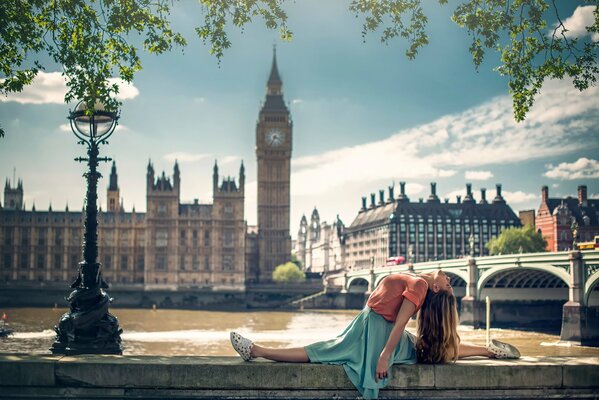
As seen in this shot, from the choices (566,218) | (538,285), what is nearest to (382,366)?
(538,285)

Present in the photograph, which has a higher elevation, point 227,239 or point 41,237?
point 41,237

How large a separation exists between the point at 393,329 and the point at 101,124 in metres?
5.82

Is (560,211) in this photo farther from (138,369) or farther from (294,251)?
(294,251)

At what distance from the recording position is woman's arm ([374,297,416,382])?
5289 mm

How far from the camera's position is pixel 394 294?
5.43 m

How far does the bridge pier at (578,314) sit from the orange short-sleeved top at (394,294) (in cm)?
3297

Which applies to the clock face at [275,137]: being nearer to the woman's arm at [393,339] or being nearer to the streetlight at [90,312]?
the streetlight at [90,312]

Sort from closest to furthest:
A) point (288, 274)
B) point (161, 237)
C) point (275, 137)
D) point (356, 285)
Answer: point (356, 285) < point (161, 237) < point (288, 274) < point (275, 137)

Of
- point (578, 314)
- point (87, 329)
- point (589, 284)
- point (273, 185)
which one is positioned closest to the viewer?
point (87, 329)

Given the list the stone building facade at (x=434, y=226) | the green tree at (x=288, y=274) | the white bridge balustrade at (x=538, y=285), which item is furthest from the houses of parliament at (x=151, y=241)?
the white bridge balustrade at (x=538, y=285)

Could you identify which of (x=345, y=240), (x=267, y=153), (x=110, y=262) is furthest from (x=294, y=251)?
A: (x=110, y=262)

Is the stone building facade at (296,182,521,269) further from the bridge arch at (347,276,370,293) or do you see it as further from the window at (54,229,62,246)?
the window at (54,229,62,246)

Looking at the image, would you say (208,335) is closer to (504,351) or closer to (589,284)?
(589,284)

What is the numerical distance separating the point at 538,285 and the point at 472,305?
26.1 feet
